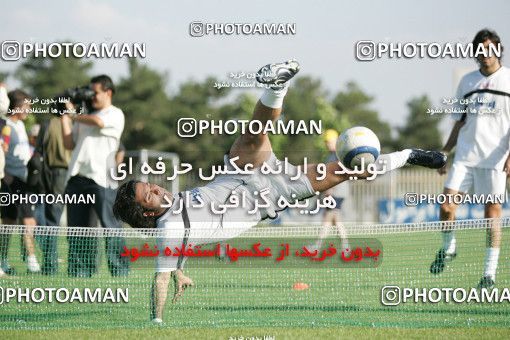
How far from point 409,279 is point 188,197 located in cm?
200

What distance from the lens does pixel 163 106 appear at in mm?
47969

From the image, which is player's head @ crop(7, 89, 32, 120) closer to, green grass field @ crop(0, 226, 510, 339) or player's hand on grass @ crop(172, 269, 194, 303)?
green grass field @ crop(0, 226, 510, 339)

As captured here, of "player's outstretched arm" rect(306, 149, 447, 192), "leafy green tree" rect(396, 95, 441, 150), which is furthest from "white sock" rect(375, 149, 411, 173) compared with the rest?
"leafy green tree" rect(396, 95, 441, 150)

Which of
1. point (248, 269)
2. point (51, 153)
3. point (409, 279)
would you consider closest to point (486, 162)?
point (409, 279)

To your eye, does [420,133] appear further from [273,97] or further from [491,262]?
[273,97]

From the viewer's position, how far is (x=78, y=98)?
9.52 m

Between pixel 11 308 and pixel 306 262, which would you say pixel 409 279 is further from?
pixel 11 308

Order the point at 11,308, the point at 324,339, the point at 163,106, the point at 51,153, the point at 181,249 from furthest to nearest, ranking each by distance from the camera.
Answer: the point at 163,106, the point at 51,153, the point at 11,308, the point at 181,249, the point at 324,339

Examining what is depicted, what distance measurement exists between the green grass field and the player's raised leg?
2.76 ft

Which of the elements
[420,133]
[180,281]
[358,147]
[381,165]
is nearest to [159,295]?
[180,281]

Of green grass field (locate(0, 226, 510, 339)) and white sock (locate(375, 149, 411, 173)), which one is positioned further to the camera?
white sock (locate(375, 149, 411, 173))

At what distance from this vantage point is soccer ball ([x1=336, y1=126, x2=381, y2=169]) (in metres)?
6.86

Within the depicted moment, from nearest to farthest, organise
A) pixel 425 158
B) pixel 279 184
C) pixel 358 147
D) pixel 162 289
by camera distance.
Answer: pixel 162 289
pixel 358 147
pixel 279 184
pixel 425 158

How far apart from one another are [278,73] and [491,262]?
2.65 meters
